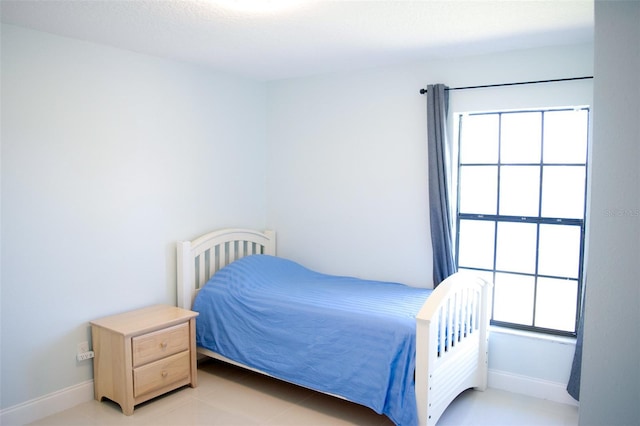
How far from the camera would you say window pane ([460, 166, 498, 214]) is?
3.46 meters

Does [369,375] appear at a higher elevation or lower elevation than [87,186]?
lower

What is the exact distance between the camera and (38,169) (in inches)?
110

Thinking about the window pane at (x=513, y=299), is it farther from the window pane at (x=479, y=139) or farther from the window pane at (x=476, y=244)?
the window pane at (x=479, y=139)

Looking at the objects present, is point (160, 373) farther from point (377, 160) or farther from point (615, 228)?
point (615, 228)

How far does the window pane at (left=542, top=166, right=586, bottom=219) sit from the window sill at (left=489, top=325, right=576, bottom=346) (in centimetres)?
82

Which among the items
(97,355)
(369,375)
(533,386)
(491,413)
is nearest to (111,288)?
(97,355)

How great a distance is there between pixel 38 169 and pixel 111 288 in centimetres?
90

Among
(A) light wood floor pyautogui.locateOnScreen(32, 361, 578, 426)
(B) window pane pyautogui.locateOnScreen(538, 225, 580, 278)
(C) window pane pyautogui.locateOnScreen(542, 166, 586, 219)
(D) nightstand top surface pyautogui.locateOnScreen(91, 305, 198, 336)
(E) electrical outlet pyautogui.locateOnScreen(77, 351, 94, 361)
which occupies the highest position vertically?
(C) window pane pyautogui.locateOnScreen(542, 166, 586, 219)

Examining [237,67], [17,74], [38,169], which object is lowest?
[38,169]

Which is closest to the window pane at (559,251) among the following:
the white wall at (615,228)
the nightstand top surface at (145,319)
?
the white wall at (615,228)

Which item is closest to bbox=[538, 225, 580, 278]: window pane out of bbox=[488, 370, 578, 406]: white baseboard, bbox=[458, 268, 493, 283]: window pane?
bbox=[458, 268, 493, 283]: window pane

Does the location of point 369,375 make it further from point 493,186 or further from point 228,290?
point 493,186

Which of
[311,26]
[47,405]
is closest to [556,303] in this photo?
[311,26]

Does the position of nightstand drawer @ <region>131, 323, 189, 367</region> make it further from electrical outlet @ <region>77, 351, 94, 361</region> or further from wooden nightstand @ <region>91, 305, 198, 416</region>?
electrical outlet @ <region>77, 351, 94, 361</region>
